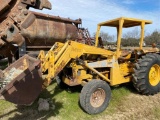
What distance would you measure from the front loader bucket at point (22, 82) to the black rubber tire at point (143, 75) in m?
3.13

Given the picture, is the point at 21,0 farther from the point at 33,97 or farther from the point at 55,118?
the point at 55,118

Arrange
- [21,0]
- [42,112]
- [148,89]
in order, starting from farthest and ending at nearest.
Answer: [148,89], [42,112], [21,0]

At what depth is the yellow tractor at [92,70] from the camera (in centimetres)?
395

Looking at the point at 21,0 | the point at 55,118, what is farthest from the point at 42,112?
the point at 21,0

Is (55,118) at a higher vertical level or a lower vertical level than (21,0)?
lower

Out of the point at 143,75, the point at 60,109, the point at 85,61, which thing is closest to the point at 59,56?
the point at 85,61

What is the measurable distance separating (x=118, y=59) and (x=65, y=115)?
7.54 feet

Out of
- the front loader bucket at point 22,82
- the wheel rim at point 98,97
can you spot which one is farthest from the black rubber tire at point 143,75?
the front loader bucket at point 22,82

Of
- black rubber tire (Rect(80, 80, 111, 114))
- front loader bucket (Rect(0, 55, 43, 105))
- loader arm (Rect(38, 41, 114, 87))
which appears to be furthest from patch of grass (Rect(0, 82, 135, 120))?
front loader bucket (Rect(0, 55, 43, 105))

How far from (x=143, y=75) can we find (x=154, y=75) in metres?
0.89

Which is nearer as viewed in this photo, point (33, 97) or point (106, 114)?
point (33, 97)

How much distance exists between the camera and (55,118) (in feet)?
16.1

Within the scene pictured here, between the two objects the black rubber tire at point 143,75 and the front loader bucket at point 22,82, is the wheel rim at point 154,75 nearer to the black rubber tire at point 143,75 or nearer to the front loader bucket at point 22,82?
the black rubber tire at point 143,75

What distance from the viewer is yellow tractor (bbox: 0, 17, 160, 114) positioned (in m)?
3.95
